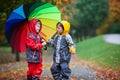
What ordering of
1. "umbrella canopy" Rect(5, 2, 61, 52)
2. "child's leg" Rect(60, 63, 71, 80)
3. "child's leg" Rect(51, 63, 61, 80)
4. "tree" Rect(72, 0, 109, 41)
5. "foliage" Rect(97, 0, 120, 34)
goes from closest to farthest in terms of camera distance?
"child's leg" Rect(60, 63, 71, 80) → "child's leg" Rect(51, 63, 61, 80) → "umbrella canopy" Rect(5, 2, 61, 52) → "tree" Rect(72, 0, 109, 41) → "foliage" Rect(97, 0, 120, 34)

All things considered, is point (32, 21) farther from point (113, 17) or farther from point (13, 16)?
point (113, 17)

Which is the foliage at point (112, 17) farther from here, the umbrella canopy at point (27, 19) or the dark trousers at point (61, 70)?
the dark trousers at point (61, 70)

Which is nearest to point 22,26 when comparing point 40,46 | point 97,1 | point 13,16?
Answer: point 13,16

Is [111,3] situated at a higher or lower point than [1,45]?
higher

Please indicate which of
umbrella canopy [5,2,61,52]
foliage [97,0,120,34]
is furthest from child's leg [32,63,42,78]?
foliage [97,0,120,34]

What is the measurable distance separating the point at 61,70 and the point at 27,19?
1973 millimetres

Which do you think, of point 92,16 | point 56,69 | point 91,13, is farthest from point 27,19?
point 92,16

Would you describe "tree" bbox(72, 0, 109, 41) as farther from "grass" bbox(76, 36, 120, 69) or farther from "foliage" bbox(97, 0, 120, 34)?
"grass" bbox(76, 36, 120, 69)

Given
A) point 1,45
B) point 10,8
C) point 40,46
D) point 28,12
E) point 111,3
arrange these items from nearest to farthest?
1. point 40,46
2. point 28,12
3. point 10,8
4. point 1,45
5. point 111,3

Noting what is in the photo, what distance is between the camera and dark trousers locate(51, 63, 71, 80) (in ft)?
35.0

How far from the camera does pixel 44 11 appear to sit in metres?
11.3

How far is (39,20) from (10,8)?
400 centimetres

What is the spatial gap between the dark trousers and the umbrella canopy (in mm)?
1036

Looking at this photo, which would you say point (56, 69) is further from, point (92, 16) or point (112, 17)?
point (112, 17)
